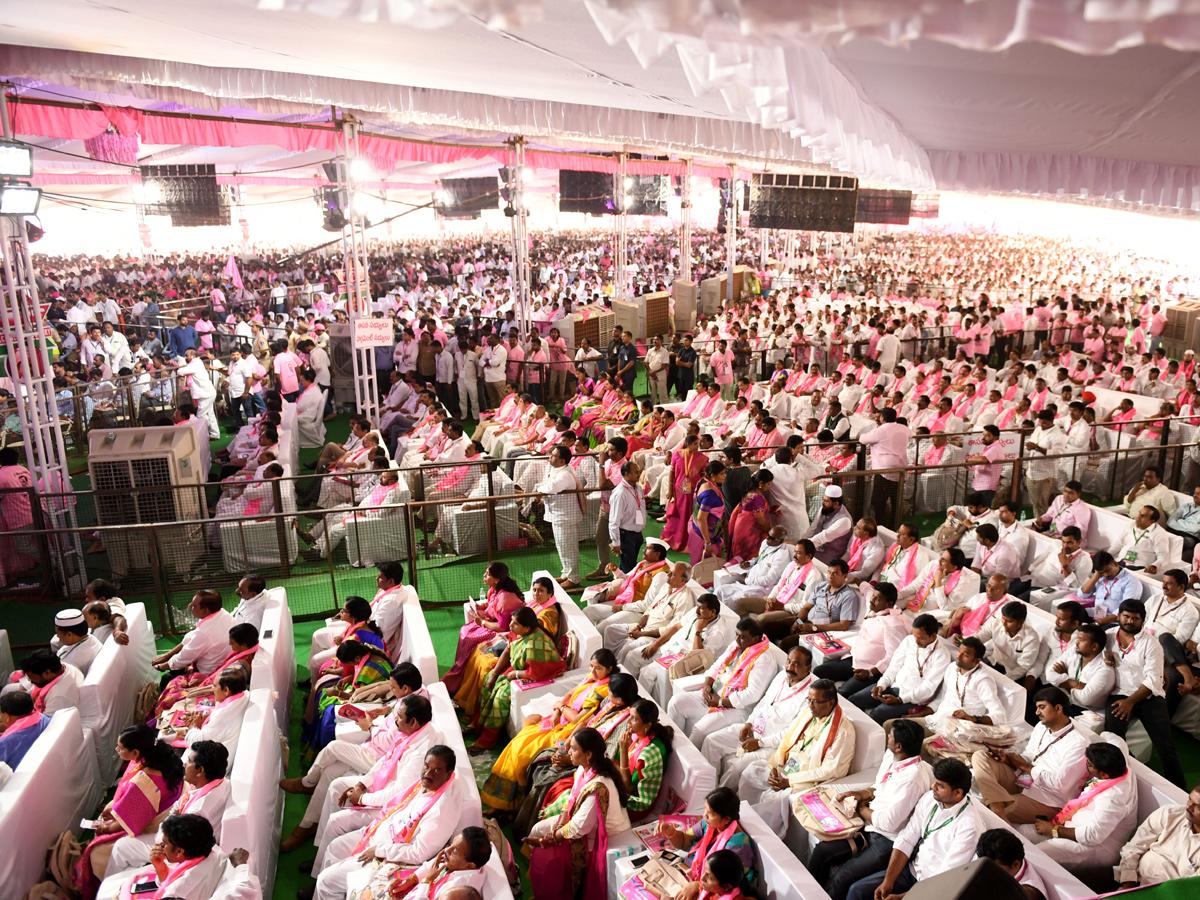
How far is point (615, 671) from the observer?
562 centimetres

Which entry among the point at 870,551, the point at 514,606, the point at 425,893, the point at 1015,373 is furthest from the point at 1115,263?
the point at 425,893

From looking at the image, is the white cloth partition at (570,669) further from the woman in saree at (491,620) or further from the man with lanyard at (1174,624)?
the man with lanyard at (1174,624)

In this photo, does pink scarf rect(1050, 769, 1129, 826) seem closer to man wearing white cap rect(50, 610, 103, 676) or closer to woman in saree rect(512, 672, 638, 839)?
woman in saree rect(512, 672, 638, 839)

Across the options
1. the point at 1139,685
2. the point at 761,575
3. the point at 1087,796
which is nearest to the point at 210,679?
the point at 761,575

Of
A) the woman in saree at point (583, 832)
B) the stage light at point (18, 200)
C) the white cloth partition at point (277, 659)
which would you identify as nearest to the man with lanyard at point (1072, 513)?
the woman in saree at point (583, 832)

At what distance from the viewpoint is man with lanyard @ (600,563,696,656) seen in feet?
22.5

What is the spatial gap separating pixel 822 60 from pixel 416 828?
3820 millimetres

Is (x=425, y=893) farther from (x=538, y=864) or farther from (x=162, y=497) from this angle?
(x=162, y=497)

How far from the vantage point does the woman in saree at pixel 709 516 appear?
8.30 metres

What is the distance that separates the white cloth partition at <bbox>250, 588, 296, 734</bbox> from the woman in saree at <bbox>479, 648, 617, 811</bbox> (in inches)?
58.5

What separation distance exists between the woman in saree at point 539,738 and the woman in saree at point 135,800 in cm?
178

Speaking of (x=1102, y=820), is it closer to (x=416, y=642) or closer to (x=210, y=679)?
(x=416, y=642)

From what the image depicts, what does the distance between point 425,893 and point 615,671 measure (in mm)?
1839

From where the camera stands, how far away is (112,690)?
242 inches
